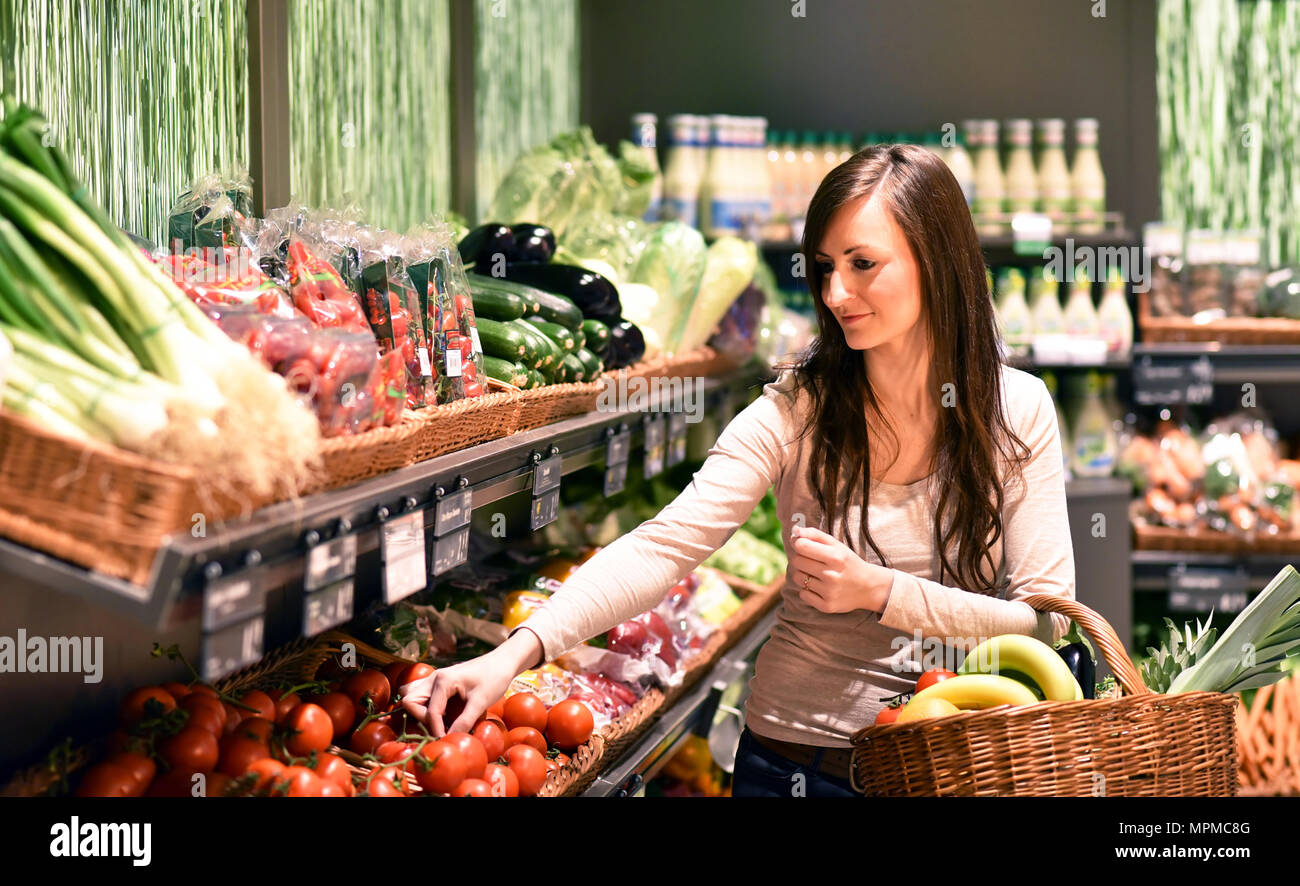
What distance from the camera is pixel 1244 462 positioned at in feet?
14.1

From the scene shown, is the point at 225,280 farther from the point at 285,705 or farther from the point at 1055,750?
the point at 1055,750

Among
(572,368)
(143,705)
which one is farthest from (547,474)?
(143,705)

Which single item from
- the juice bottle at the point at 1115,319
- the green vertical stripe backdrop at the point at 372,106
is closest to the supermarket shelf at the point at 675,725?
the green vertical stripe backdrop at the point at 372,106

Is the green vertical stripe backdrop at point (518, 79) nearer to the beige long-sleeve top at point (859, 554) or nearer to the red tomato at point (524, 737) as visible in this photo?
the beige long-sleeve top at point (859, 554)

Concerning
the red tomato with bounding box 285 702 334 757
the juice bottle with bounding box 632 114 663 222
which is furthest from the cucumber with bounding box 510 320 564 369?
the juice bottle with bounding box 632 114 663 222

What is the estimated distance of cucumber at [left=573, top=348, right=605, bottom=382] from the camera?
2.56 metres

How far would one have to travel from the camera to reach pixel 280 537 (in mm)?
1337

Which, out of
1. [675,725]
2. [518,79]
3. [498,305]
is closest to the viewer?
[498,305]

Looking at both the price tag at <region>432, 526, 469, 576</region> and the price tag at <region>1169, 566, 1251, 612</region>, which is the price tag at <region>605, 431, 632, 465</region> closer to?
the price tag at <region>432, 526, 469, 576</region>

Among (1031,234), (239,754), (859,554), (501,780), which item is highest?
(1031,234)

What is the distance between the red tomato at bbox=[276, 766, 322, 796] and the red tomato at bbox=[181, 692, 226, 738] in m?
0.16

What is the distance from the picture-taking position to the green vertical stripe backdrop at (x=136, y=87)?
1.77 metres

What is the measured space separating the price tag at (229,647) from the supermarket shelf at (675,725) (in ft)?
3.03

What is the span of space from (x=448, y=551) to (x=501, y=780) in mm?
331
